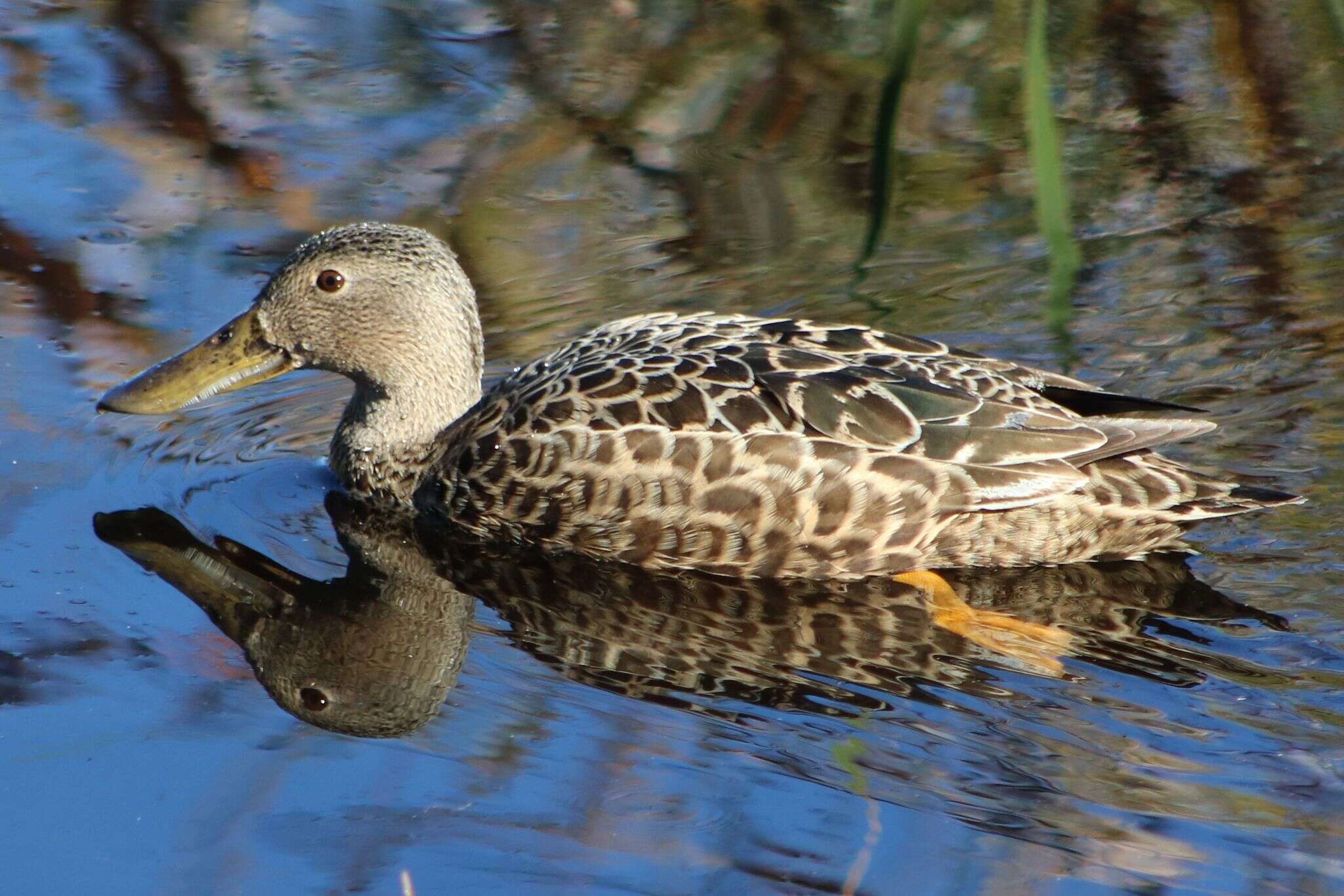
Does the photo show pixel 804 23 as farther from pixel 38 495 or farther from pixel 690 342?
pixel 38 495

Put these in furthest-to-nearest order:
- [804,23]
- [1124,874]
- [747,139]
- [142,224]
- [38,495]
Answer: [804,23], [747,139], [142,224], [38,495], [1124,874]

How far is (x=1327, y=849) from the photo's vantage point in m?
4.60

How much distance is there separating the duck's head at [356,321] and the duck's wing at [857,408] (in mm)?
625

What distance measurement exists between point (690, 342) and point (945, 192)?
9.60 feet

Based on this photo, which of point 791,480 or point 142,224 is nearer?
point 791,480

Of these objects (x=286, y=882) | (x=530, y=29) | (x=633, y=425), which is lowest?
(x=286, y=882)

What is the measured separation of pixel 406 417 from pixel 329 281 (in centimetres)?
63

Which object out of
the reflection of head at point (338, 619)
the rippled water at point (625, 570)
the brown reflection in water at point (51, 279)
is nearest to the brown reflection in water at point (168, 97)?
the rippled water at point (625, 570)

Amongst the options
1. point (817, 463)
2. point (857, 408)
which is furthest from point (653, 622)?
point (857, 408)

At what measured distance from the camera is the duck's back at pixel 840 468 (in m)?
6.41

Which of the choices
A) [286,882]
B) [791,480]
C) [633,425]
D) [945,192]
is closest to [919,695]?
[791,480]

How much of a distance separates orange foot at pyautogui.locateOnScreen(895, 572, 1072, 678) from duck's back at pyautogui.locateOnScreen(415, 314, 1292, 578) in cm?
14

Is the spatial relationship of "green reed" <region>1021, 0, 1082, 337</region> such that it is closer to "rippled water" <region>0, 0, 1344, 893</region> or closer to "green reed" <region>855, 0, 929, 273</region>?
"green reed" <region>855, 0, 929, 273</region>

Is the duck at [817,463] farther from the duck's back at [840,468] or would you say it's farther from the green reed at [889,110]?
the green reed at [889,110]
